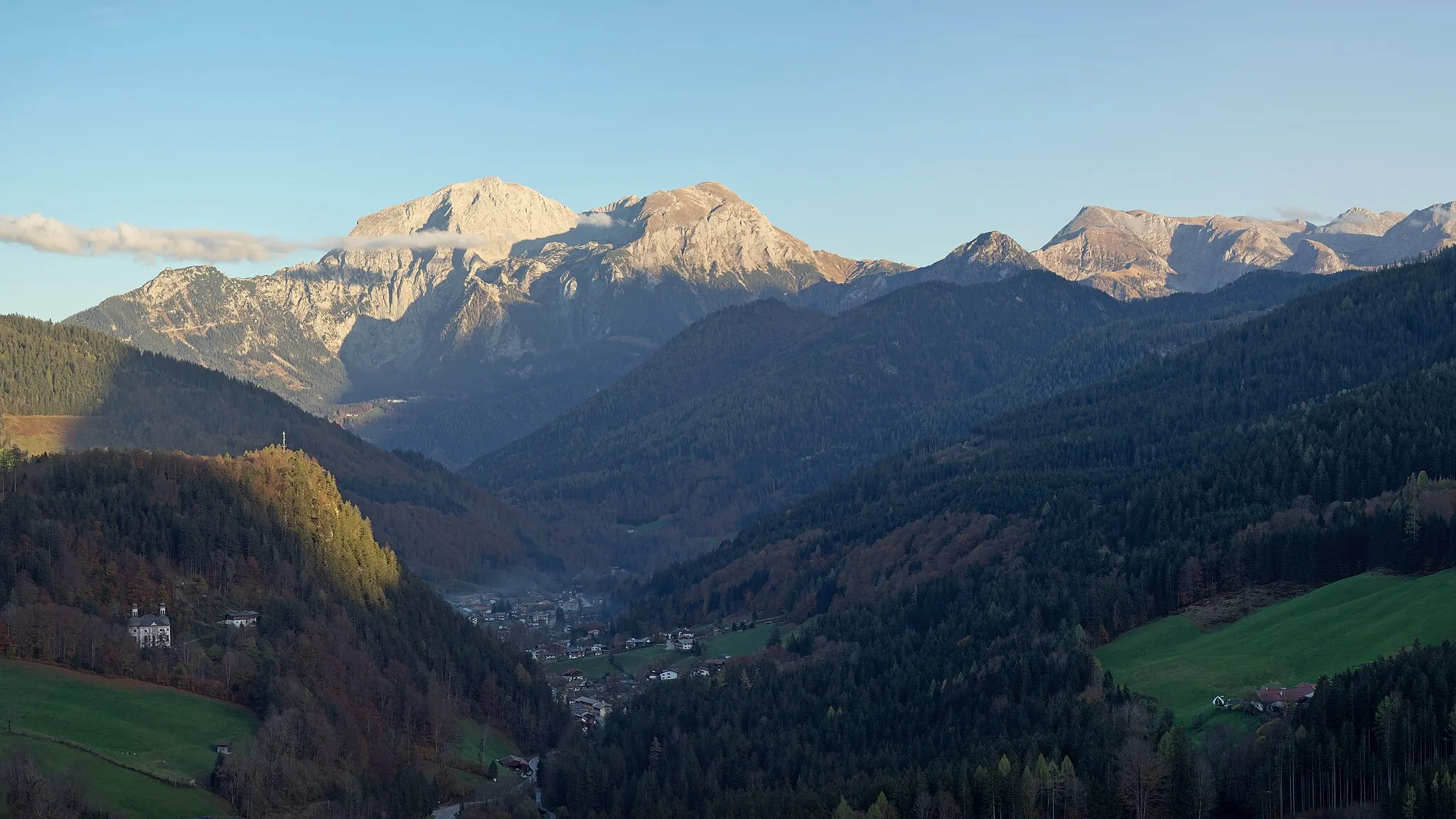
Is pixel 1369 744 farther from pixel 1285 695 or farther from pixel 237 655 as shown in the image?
pixel 237 655

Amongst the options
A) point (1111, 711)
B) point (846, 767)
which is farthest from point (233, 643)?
point (1111, 711)

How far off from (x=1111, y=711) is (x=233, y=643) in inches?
3954

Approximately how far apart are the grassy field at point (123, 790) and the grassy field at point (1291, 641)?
92.7 m

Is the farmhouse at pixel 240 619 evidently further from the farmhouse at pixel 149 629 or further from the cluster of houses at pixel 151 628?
the farmhouse at pixel 149 629

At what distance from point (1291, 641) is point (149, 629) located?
12572cm

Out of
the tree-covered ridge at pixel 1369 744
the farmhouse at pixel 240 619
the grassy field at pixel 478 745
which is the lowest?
the grassy field at pixel 478 745

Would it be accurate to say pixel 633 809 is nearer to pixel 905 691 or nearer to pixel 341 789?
pixel 341 789

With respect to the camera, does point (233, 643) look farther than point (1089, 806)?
Yes

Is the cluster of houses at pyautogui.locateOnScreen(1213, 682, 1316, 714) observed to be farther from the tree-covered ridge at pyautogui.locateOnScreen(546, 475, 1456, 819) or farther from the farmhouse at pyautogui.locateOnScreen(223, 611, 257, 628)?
the farmhouse at pyautogui.locateOnScreen(223, 611, 257, 628)

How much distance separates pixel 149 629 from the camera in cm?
17962

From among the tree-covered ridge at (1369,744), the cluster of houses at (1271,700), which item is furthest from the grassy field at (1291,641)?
the tree-covered ridge at (1369,744)

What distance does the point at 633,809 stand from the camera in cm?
16162

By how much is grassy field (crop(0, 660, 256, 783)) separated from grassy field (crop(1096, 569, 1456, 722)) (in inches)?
Answer: 3758

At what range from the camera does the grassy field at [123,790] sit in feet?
453
